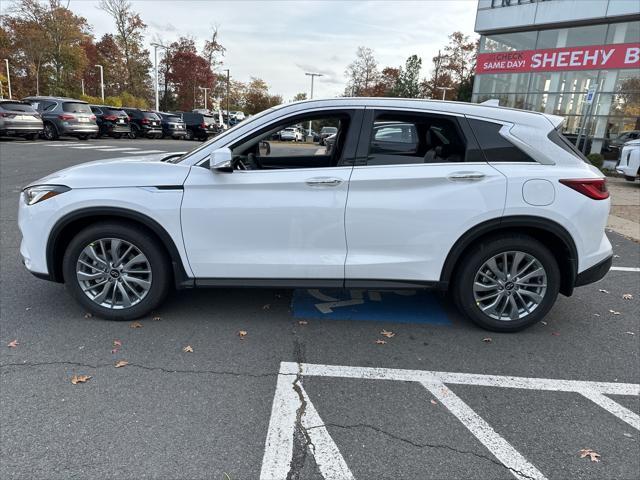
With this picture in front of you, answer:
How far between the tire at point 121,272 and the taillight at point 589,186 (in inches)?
128

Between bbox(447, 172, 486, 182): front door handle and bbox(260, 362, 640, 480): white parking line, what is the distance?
4.75 feet

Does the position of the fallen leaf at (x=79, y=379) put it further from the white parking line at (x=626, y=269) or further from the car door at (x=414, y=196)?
the white parking line at (x=626, y=269)

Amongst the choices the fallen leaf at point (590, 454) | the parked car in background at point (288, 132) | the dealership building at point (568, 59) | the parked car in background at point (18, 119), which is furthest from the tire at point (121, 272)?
the dealership building at point (568, 59)

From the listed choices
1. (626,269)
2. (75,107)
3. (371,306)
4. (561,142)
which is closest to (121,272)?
(371,306)

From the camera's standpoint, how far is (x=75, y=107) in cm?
2017

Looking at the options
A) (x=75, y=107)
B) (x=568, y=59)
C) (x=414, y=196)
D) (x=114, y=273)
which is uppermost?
(x=568, y=59)

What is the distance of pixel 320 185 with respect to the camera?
3447mm

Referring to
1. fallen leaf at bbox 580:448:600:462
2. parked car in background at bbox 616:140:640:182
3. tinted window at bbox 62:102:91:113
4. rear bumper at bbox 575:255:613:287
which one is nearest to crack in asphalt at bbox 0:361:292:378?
fallen leaf at bbox 580:448:600:462

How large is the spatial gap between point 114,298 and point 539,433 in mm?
3244

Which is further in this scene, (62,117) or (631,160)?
(62,117)

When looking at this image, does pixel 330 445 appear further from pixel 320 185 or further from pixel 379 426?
pixel 320 185

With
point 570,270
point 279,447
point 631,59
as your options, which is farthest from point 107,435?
point 631,59

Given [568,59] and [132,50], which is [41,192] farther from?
[132,50]

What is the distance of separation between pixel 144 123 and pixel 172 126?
197cm
